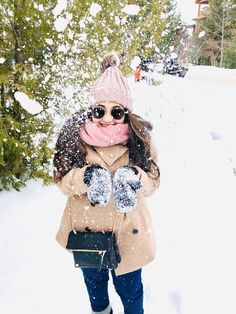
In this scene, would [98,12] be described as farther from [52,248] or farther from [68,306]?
[68,306]

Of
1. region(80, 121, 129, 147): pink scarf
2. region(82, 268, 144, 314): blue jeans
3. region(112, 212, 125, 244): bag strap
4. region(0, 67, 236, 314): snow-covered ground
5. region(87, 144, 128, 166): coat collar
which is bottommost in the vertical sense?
region(0, 67, 236, 314): snow-covered ground

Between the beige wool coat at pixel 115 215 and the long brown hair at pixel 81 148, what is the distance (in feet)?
0.13

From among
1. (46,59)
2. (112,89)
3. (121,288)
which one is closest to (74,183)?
(112,89)

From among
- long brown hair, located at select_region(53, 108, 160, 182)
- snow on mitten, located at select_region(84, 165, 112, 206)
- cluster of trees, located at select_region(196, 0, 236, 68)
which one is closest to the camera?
snow on mitten, located at select_region(84, 165, 112, 206)

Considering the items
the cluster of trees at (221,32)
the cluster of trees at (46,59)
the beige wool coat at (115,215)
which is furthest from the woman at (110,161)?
the cluster of trees at (221,32)

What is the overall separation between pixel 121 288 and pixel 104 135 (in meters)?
1.04

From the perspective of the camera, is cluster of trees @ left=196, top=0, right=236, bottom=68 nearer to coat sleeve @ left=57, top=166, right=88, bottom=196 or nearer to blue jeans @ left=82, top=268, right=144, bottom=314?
blue jeans @ left=82, top=268, right=144, bottom=314

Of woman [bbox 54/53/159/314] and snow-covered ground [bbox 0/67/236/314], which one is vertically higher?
woman [bbox 54/53/159/314]

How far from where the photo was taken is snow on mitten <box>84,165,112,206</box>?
1.85 m

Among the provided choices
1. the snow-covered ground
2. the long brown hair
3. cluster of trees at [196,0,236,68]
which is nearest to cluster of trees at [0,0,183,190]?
the snow-covered ground

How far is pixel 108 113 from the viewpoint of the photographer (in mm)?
2055

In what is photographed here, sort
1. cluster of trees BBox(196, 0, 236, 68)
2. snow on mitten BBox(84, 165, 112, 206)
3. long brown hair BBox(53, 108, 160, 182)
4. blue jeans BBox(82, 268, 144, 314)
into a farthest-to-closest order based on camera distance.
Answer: cluster of trees BBox(196, 0, 236, 68) < blue jeans BBox(82, 268, 144, 314) < long brown hair BBox(53, 108, 160, 182) < snow on mitten BBox(84, 165, 112, 206)

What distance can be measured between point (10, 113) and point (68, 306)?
2429mm

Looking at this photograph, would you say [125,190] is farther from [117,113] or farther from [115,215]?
[117,113]
